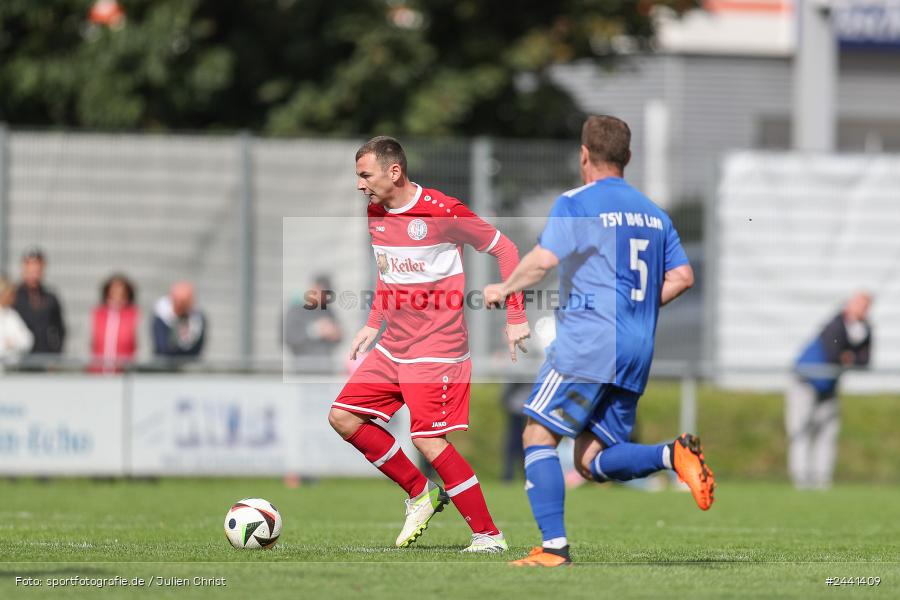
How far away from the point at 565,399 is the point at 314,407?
9.82 m

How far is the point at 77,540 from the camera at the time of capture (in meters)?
9.06

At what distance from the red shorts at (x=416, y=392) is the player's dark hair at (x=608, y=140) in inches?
55.5

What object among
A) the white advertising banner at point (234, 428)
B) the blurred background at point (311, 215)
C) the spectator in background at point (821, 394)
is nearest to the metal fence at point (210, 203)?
→ the blurred background at point (311, 215)

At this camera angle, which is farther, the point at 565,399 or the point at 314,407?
the point at 314,407

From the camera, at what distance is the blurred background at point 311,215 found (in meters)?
17.0

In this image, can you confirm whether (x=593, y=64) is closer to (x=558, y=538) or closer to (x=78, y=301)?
(x=78, y=301)

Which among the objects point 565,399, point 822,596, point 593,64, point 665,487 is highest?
point 593,64

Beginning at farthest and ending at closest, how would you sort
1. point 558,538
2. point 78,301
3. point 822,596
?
point 78,301 < point 558,538 < point 822,596

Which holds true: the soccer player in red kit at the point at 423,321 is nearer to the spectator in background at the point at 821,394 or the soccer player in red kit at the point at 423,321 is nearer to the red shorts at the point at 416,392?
the red shorts at the point at 416,392

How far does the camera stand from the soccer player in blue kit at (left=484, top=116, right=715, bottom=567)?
7344 mm

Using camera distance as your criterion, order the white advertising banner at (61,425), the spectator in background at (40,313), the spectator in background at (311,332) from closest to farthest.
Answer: the white advertising banner at (61,425) < the spectator in background at (40,313) < the spectator in background at (311,332)

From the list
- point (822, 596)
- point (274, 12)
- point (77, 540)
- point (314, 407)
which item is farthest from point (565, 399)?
point (274, 12)

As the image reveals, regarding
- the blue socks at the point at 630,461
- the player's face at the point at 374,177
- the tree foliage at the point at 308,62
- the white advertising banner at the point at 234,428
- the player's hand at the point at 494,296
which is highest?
the tree foliage at the point at 308,62

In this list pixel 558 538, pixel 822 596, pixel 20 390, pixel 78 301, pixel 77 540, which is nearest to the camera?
Result: pixel 822 596
